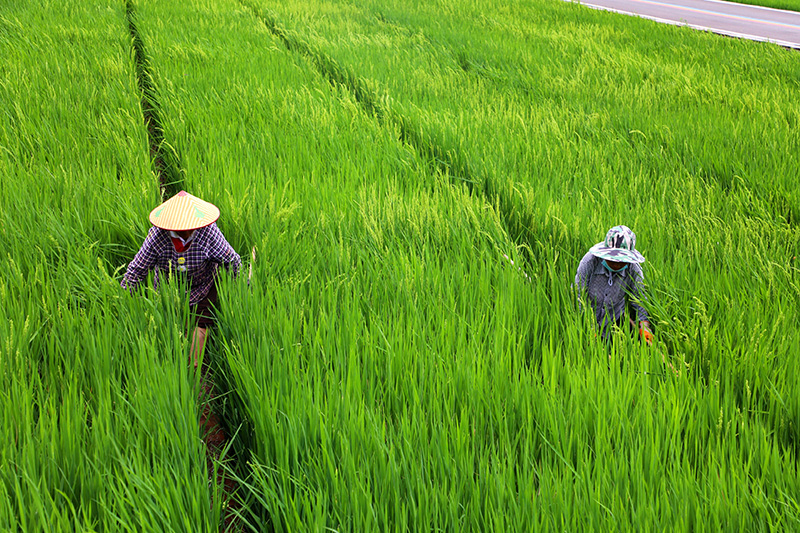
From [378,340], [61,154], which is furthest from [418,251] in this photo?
[61,154]

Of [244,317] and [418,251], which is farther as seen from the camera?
[418,251]

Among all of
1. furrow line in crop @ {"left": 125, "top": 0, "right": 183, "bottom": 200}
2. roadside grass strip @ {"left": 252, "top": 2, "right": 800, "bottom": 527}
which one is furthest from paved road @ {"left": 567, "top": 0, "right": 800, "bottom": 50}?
furrow line in crop @ {"left": 125, "top": 0, "right": 183, "bottom": 200}

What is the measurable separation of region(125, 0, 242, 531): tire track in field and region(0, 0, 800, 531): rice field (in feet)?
0.12

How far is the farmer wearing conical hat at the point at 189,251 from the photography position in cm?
185

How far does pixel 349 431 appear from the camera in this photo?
1274 mm

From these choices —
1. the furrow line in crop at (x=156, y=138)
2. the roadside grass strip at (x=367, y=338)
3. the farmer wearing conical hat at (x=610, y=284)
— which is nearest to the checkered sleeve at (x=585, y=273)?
the farmer wearing conical hat at (x=610, y=284)

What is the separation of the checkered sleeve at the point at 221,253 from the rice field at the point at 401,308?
5.5 inches

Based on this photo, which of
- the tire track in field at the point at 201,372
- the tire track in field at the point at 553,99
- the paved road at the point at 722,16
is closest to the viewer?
the tire track in field at the point at 201,372

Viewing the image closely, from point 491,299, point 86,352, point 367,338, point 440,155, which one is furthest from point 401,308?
point 440,155

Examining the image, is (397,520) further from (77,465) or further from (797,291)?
(797,291)

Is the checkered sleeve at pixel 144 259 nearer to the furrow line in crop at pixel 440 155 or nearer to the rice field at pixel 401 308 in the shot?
the rice field at pixel 401 308

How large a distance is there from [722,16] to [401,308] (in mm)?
14364

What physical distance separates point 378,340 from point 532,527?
76 centimetres

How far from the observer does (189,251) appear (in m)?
1.95
